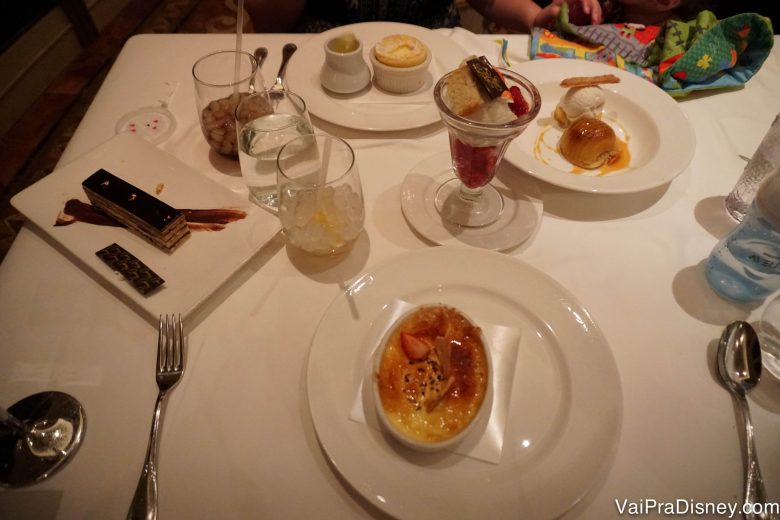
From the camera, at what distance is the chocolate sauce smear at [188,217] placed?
864 millimetres

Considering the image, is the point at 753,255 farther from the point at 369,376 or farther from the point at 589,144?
the point at 369,376

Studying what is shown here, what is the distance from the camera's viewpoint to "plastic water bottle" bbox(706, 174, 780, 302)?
0.68m

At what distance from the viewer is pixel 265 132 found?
3.00ft

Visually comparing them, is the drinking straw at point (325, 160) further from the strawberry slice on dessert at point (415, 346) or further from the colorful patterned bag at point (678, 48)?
the colorful patterned bag at point (678, 48)

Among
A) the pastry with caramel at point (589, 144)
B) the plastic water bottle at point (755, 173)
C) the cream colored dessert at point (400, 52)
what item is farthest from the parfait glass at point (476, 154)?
the plastic water bottle at point (755, 173)

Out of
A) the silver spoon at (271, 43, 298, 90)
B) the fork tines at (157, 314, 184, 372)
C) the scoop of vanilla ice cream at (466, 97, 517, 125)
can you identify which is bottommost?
the fork tines at (157, 314, 184, 372)

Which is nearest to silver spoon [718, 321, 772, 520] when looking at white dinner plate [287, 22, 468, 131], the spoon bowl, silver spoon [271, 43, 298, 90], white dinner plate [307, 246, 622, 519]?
the spoon bowl

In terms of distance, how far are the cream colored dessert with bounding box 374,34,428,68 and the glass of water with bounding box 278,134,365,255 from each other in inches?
18.9

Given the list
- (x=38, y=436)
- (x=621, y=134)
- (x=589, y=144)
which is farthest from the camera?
(x=621, y=134)

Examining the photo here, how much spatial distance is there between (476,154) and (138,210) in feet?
2.14

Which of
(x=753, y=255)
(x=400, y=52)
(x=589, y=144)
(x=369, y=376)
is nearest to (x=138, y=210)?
(x=369, y=376)

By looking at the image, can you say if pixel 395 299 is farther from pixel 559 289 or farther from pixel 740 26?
pixel 740 26

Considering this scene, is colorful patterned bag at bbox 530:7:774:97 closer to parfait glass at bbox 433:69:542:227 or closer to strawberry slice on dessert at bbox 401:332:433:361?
parfait glass at bbox 433:69:542:227

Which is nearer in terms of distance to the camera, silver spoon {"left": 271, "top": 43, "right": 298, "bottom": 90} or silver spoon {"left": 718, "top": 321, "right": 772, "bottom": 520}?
silver spoon {"left": 718, "top": 321, "right": 772, "bottom": 520}
